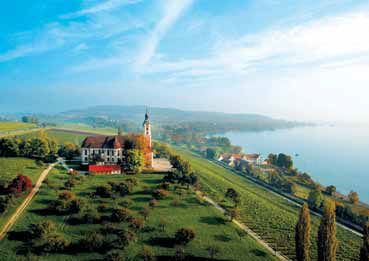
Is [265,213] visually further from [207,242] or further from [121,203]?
[121,203]

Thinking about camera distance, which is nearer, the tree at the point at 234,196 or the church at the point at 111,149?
the tree at the point at 234,196

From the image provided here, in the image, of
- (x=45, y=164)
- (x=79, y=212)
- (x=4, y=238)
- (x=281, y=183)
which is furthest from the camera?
(x=281, y=183)

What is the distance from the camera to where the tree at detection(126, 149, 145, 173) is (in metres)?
40.9

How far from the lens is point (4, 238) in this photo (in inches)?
875

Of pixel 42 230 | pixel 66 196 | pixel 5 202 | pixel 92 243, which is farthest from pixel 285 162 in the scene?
pixel 5 202

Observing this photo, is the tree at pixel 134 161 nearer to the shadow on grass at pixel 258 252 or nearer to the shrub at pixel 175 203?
the shrub at pixel 175 203

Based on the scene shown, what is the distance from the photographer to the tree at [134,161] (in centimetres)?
4094

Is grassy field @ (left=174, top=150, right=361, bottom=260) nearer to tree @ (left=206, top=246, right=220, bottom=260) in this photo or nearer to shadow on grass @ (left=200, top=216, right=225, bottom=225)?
shadow on grass @ (left=200, top=216, right=225, bottom=225)

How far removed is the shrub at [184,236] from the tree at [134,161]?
19.4 m

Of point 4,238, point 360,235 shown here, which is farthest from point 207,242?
point 360,235

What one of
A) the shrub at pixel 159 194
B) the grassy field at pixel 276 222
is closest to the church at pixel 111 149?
the grassy field at pixel 276 222

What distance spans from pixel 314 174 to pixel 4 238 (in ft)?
242

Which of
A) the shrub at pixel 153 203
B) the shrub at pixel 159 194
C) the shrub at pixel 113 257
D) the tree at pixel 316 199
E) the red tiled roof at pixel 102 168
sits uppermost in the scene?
the red tiled roof at pixel 102 168

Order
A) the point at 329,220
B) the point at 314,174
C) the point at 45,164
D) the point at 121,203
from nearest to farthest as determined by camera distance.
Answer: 1. the point at 329,220
2. the point at 121,203
3. the point at 45,164
4. the point at 314,174
